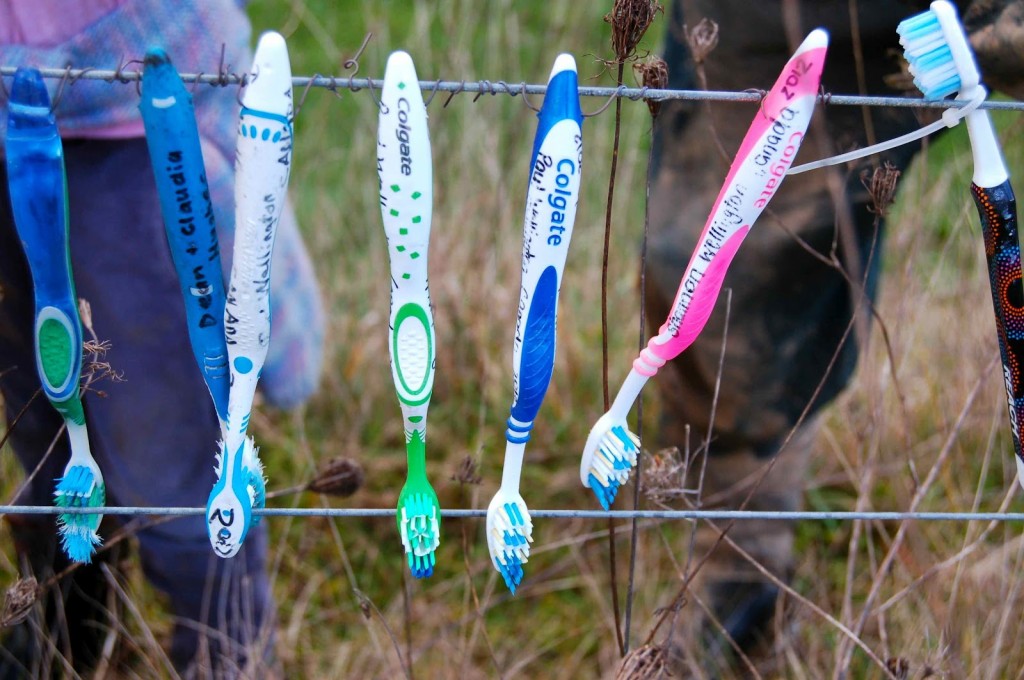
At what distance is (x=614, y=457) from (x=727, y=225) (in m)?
0.18

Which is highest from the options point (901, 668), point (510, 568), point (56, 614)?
point (510, 568)

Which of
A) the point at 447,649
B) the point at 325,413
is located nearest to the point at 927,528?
the point at 447,649

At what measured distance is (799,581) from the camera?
140cm

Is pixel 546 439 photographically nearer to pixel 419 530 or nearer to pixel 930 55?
pixel 419 530

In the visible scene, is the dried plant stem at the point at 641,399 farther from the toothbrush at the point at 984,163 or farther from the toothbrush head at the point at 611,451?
the toothbrush at the point at 984,163

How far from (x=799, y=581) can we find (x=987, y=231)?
0.86 m

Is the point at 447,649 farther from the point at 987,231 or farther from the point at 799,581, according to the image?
the point at 987,231

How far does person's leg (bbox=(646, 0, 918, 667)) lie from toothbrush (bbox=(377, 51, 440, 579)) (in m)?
0.45

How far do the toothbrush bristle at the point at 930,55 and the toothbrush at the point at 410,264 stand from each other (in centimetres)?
32

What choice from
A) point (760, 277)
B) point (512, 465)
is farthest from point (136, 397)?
point (760, 277)

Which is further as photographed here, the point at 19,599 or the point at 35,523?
the point at 35,523

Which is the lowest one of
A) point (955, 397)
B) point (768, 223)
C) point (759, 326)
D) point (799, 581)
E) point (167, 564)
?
point (799, 581)

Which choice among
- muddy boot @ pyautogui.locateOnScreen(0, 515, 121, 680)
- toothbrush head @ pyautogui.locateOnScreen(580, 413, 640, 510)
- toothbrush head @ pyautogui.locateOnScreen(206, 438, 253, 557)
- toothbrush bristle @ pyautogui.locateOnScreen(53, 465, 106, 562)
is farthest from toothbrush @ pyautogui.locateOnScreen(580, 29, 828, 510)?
muddy boot @ pyautogui.locateOnScreen(0, 515, 121, 680)

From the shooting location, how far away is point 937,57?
621mm
